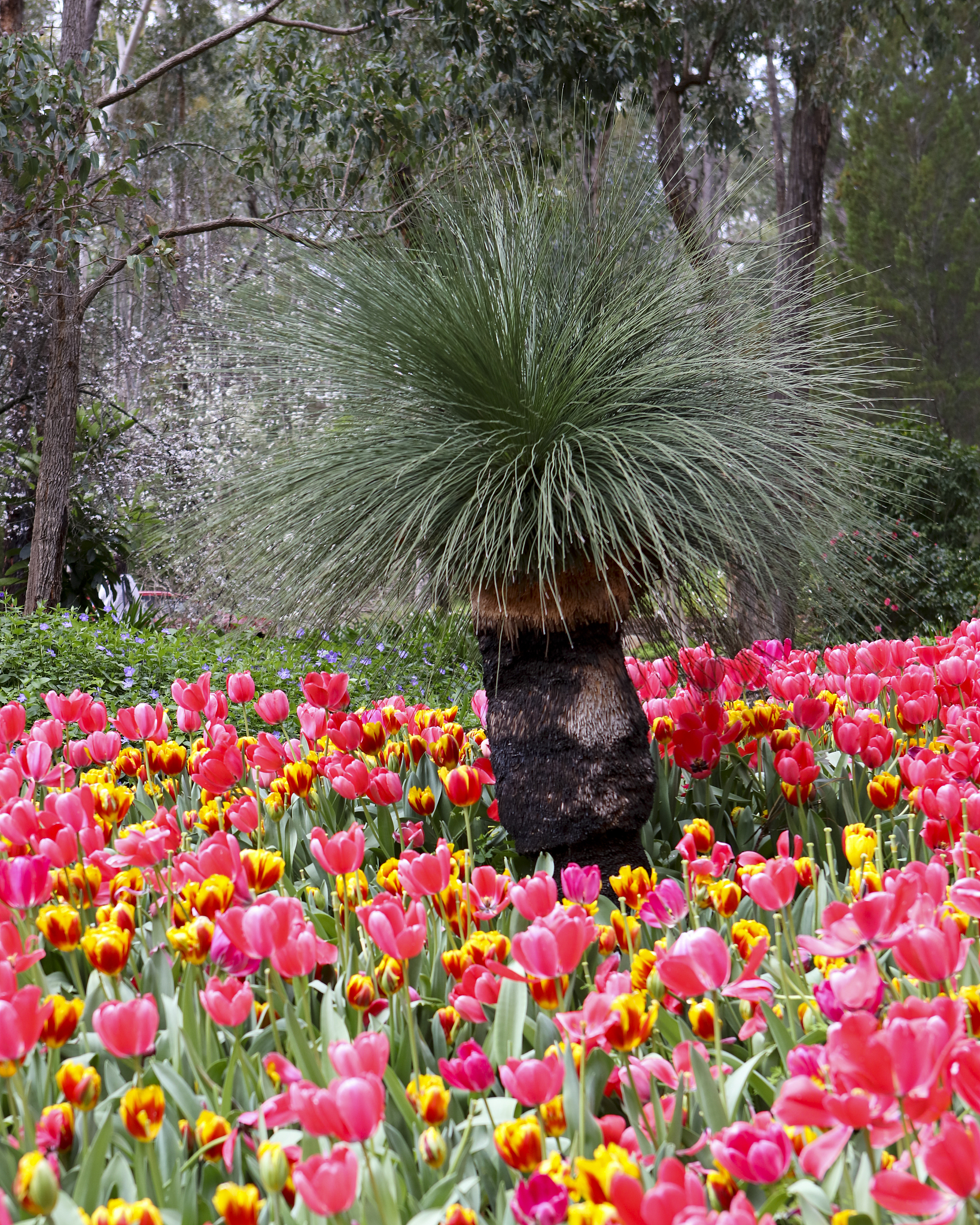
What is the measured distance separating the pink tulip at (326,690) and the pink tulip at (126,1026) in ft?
3.98

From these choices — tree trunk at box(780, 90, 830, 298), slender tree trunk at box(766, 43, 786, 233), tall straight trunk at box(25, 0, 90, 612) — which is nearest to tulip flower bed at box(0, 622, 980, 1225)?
tall straight trunk at box(25, 0, 90, 612)

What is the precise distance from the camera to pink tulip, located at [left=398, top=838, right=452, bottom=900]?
4.14 feet

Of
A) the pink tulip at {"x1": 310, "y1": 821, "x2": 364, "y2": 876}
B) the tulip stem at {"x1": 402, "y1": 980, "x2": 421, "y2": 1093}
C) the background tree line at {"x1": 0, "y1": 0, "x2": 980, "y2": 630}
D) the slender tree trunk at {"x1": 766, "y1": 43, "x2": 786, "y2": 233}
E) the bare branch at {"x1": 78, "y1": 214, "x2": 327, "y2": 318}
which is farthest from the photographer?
the slender tree trunk at {"x1": 766, "y1": 43, "x2": 786, "y2": 233}

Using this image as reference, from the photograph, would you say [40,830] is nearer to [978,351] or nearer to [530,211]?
[530,211]

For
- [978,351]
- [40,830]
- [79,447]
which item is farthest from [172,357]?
[978,351]

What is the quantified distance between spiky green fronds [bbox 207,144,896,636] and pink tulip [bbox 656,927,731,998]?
2.58ft

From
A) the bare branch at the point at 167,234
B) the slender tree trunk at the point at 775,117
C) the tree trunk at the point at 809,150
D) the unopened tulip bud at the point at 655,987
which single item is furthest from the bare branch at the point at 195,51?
the slender tree trunk at the point at 775,117

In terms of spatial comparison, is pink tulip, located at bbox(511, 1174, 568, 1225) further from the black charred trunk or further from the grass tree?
the black charred trunk

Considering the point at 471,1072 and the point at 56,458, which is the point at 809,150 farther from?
the point at 471,1072

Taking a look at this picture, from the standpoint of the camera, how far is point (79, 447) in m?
8.05

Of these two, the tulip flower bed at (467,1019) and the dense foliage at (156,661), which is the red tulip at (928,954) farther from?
the dense foliage at (156,661)

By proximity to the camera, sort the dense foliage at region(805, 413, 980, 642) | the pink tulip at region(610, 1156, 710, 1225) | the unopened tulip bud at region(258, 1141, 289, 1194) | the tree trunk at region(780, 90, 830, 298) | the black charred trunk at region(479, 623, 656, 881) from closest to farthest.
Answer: the pink tulip at region(610, 1156, 710, 1225)
the unopened tulip bud at region(258, 1141, 289, 1194)
the black charred trunk at region(479, 623, 656, 881)
the dense foliage at region(805, 413, 980, 642)
the tree trunk at region(780, 90, 830, 298)

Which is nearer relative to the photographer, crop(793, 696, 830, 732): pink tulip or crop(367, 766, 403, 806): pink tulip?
crop(367, 766, 403, 806): pink tulip

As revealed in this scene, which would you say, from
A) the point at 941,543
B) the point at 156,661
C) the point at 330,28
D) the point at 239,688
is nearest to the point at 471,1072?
the point at 239,688
